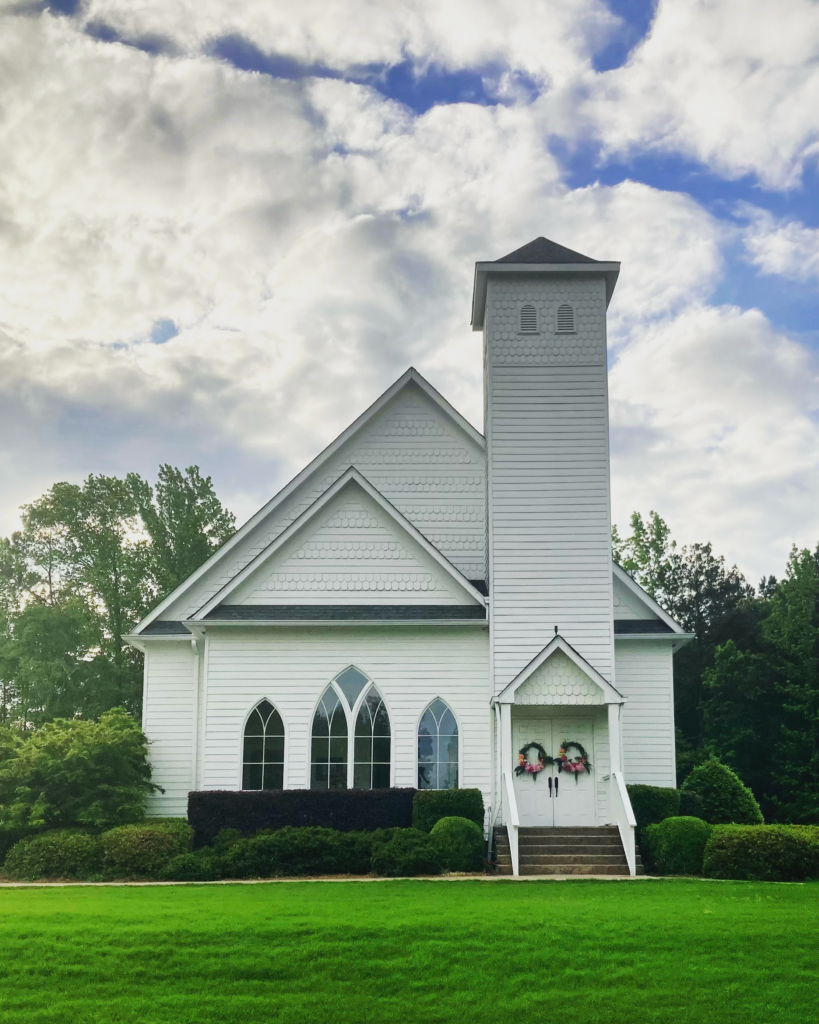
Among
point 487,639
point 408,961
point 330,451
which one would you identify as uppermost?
point 330,451

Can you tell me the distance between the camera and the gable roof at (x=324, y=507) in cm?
2402

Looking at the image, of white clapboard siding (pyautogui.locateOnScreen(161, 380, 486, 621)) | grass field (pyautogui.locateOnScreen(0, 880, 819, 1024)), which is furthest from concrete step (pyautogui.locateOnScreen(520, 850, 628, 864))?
white clapboard siding (pyautogui.locateOnScreen(161, 380, 486, 621))

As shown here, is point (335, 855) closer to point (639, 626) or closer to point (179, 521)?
point (639, 626)

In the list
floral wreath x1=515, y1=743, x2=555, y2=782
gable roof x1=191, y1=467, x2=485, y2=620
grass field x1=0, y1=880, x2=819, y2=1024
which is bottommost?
grass field x1=0, y1=880, x2=819, y2=1024

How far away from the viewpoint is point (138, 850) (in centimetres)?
2027

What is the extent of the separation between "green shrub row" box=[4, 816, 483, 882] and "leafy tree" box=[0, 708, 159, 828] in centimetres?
80

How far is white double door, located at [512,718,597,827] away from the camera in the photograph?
22.7 m

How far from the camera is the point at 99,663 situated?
43844mm

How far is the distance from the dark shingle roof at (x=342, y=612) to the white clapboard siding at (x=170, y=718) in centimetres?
261

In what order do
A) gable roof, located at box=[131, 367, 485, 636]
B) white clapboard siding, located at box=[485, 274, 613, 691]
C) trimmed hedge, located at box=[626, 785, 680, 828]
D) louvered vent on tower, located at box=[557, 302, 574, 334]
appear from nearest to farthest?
1. trimmed hedge, located at box=[626, 785, 680, 828]
2. white clapboard siding, located at box=[485, 274, 613, 691]
3. louvered vent on tower, located at box=[557, 302, 574, 334]
4. gable roof, located at box=[131, 367, 485, 636]

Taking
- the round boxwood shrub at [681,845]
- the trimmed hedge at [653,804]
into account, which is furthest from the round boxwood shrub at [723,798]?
the round boxwood shrub at [681,845]

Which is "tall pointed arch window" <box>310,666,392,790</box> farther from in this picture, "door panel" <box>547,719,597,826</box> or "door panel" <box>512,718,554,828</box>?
"door panel" <box>547,719,597,826</box>

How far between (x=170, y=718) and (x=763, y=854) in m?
13.3

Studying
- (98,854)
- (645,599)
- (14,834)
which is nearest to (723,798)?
(645,599)
